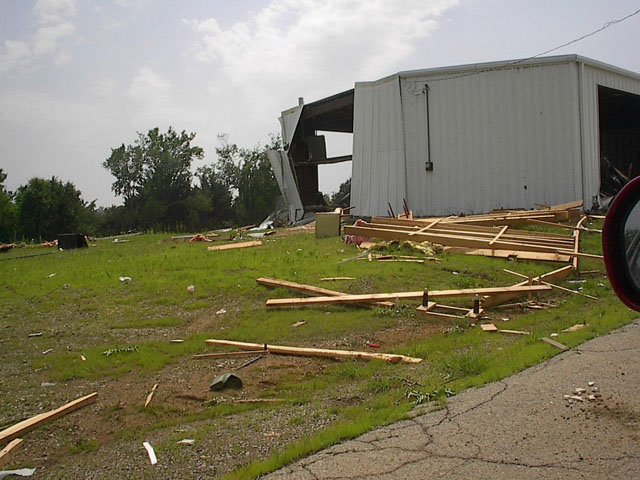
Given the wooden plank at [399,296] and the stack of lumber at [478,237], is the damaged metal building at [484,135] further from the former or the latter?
the wooden plank at [399,296]

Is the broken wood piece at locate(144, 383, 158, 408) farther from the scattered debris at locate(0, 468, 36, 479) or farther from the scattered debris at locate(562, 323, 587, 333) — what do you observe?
the scattered debris at locate(562, 323, 587, 333)

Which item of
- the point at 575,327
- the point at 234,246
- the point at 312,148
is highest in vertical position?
the point at 312,148

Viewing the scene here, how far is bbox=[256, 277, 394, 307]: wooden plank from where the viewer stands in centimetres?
1020

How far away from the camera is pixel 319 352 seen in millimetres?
7520

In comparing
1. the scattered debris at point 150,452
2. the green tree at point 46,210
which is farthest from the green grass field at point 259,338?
the green tree at point 46,210

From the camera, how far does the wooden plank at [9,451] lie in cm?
500

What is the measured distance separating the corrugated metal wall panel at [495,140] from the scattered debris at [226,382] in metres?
17.8

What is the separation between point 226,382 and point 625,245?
4.91m

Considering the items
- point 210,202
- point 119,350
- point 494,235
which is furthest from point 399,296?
point 210,202

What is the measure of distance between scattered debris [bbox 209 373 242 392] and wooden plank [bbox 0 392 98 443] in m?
1.23

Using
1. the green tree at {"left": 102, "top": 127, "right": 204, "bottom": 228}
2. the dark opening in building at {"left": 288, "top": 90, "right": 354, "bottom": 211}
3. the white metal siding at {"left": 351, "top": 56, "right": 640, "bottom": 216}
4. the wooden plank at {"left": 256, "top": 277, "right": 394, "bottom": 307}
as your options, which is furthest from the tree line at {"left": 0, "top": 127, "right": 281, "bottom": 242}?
the wooden plank at {"left": 256, "top": 277, "right": 394, "bottom": 307}

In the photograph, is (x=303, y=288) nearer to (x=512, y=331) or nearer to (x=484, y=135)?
(x=512, y=331)

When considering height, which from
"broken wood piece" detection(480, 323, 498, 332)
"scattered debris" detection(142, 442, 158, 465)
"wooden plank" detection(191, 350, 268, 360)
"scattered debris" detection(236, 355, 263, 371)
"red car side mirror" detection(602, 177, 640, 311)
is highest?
"red car side mirror" detection(602, 177, 640, 311)

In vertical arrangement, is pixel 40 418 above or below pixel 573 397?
below
